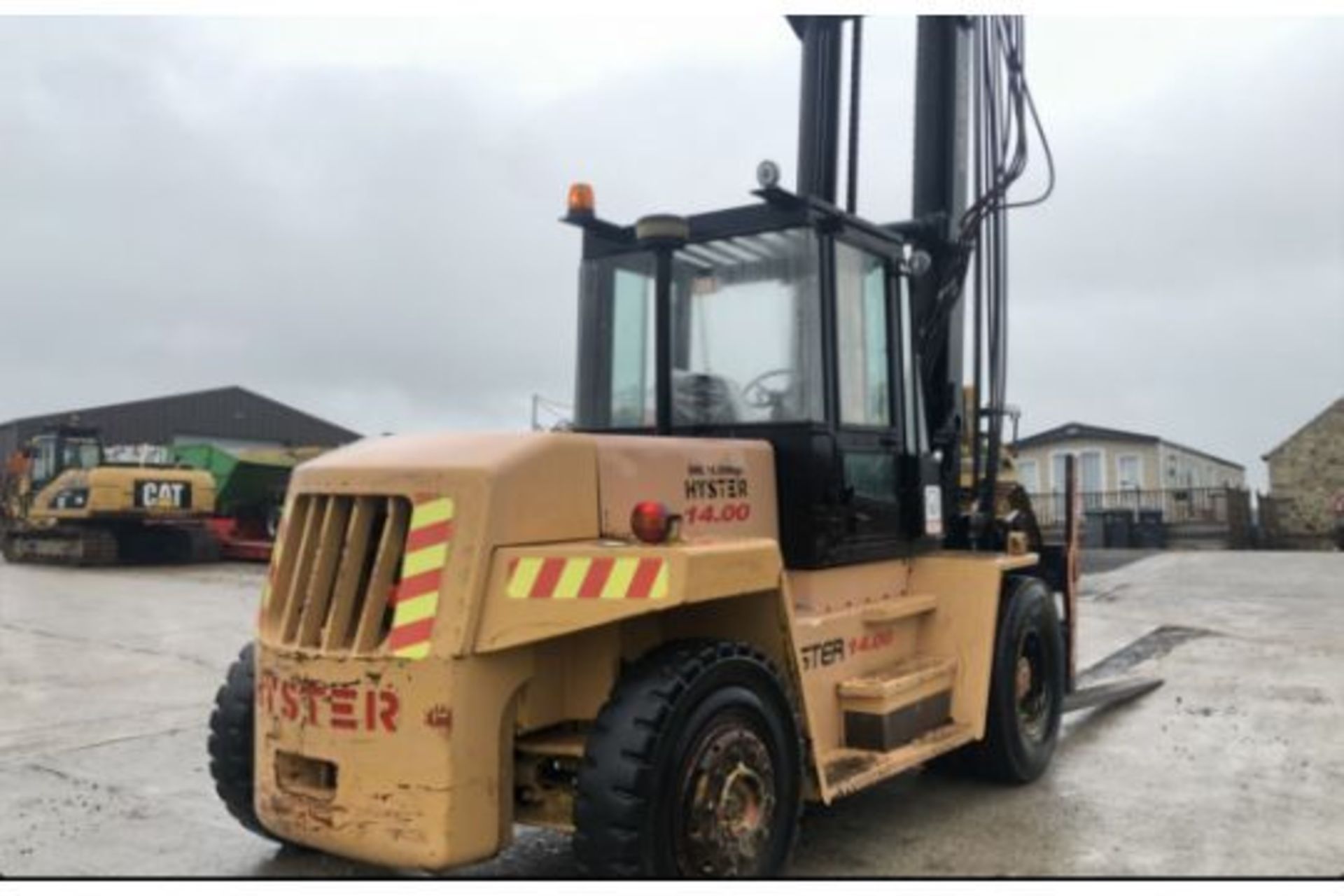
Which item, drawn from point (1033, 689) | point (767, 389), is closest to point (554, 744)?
point (767, 389)

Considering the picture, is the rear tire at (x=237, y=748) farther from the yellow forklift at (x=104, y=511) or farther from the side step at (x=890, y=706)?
the yellow forklift at (x=104, y=511)

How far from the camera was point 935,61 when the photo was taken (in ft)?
20.8

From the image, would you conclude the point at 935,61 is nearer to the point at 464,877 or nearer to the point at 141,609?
the point at 464,877

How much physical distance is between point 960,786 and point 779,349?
2308mm

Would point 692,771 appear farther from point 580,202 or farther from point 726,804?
point 580,202

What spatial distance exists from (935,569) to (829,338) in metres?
1.41

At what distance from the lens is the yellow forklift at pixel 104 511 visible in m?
20.9

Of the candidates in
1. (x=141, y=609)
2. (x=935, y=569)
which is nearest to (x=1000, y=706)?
(x=935, y=569)

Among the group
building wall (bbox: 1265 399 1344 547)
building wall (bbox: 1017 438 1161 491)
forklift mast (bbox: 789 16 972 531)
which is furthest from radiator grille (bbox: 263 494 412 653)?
building wall (bbox: 1017 438 1161 491)

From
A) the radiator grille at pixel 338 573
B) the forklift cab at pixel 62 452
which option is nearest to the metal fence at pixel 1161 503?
the forklift cab at pixel 62 452

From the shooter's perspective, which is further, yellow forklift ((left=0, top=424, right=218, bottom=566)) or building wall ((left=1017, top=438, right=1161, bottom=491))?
building wall ((left=1017, top=438, right=1161, bottom=491))

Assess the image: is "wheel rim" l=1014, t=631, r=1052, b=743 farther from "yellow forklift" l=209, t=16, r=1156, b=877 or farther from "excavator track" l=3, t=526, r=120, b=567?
"excavator track" l=3, t=526, r=120, b=567

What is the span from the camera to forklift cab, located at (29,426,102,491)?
23359mm

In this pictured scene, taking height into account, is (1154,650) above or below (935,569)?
below
